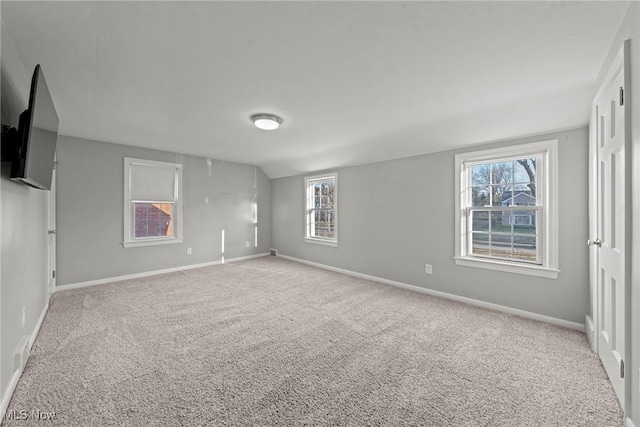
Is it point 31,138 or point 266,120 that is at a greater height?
point 266,120

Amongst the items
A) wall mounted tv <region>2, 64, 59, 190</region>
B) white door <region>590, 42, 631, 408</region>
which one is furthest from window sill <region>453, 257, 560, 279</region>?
wall mounted tv <region>2, 64, 59, 190</region>

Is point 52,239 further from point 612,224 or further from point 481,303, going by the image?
point 612,224

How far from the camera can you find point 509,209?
123 inches

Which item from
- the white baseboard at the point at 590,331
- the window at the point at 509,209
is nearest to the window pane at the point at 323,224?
the window at the point at 509,209

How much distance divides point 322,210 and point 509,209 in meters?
3.24

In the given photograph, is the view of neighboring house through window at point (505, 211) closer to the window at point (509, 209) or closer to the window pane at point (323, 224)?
the window at point (509, 209)

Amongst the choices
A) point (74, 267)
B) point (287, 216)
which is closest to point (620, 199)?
point (287, 216)

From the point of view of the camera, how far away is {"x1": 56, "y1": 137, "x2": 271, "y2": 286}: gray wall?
3.86 m

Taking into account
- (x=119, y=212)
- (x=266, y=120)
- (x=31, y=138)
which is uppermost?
(x=266, y=120)

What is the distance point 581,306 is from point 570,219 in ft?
2.87

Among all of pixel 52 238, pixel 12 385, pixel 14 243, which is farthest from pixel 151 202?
pixel 12 385

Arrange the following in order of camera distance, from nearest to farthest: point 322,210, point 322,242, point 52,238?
point 52,238
point 322,242
point 322,210

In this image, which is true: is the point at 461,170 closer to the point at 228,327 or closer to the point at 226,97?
the point at 226,97

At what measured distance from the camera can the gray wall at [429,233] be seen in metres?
2.66
